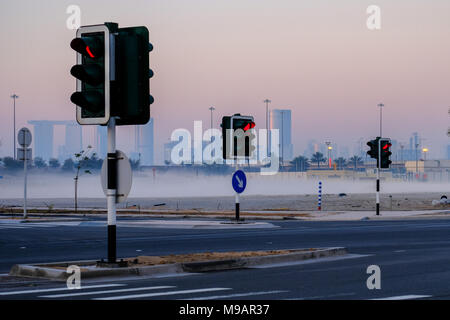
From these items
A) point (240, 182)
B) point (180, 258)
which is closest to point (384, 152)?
point (240, 182)

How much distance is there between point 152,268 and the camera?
53.1 feet

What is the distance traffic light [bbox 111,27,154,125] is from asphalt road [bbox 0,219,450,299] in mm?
2981

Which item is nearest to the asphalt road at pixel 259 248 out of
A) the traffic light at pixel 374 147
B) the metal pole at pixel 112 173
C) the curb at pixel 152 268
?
the curb at pixel 152 268

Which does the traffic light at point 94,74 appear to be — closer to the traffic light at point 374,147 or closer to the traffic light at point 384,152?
the traffic light at point 374,147

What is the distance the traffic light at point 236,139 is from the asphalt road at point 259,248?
285cm

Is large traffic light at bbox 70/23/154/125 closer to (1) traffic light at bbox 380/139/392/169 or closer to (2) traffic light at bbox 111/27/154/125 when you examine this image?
(2) traffic light at bbox 111/27/154/125

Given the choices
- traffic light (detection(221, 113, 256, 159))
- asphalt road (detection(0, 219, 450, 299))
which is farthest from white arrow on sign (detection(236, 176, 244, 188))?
asphalt road (detection(0, 219, 450, 299))

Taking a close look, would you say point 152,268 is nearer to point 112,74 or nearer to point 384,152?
point 112,74

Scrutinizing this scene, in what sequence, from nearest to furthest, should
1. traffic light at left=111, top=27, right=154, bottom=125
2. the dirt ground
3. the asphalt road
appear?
the asphalt road
traffic light at left=111, top=27, right=154, bottom=125
the dirt ground

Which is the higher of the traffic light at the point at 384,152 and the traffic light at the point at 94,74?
the traffic light at the point at 94,74

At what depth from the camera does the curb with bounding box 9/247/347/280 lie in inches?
611

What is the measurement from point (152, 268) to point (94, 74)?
384cm

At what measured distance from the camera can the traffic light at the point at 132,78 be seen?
1525 centimetres
